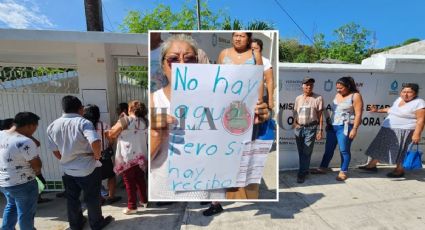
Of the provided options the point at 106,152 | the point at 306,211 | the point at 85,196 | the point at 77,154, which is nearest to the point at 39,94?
the point at 106,152

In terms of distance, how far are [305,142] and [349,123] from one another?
2.45 feet

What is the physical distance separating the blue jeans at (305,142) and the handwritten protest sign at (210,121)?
5.81 feet

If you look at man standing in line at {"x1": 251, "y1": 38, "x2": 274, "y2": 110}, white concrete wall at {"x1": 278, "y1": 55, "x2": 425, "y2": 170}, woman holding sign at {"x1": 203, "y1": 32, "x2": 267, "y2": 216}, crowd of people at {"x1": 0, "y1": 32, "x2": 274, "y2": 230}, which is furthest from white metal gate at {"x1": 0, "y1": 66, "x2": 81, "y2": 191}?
white concrete wall at {"x1": 278, "y1": 55, "x2": 425, "y2": 170}

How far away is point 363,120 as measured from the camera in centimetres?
505

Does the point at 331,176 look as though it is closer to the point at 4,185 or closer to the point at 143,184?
the point at 143,184

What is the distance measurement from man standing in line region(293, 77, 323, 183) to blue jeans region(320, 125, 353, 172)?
0.35 m

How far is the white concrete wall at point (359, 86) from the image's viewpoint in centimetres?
476

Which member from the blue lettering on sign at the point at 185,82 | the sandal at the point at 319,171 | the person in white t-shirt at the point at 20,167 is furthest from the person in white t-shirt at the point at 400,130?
the person in white t-shirt at the point at 20,167

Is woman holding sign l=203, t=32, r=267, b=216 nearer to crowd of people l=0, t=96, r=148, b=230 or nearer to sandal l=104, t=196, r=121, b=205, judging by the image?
crowd of people l=0, t=96, r=148, b=230

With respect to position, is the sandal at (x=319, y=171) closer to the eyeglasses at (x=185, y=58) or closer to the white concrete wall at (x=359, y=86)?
the white concrete wall at (x=359, y=86)

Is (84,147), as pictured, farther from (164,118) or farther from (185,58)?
(185,58)

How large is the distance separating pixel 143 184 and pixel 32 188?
1270 mm

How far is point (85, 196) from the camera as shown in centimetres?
314

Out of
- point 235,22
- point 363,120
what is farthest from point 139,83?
point 235,22
